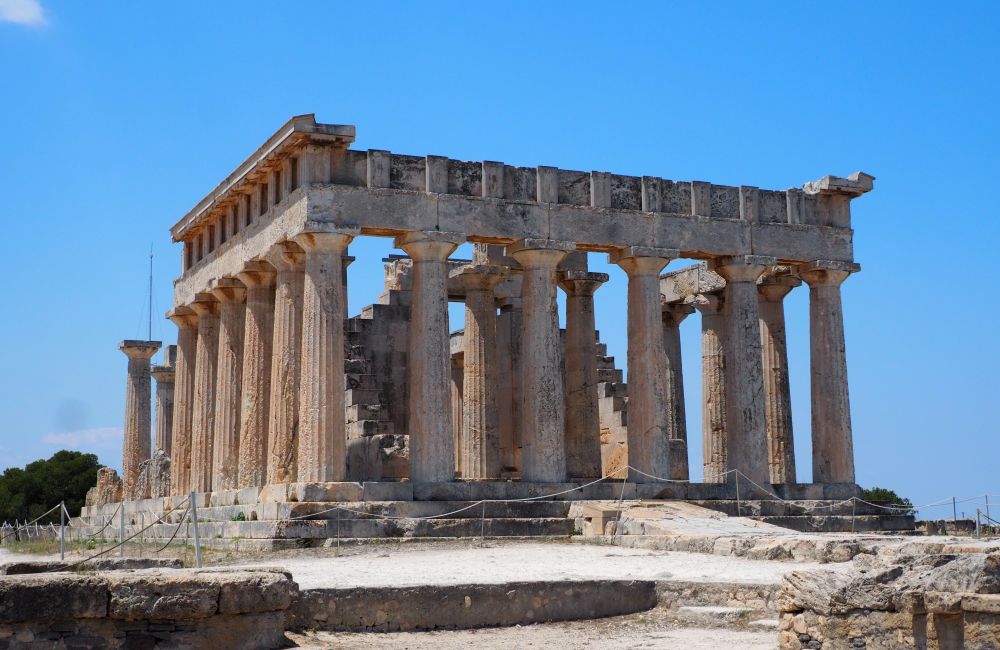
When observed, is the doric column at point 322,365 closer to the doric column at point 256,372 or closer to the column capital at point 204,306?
the doric column at point 256,372

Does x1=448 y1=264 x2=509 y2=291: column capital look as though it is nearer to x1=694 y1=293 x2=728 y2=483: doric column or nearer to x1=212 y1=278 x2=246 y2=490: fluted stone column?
x1=212 y1=278 x2=246 y2=490: fluted stone column

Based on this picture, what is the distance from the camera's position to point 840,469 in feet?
109

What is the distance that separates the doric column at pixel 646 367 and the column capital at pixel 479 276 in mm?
3849

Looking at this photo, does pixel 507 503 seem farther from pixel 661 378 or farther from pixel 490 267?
pixel 490 267

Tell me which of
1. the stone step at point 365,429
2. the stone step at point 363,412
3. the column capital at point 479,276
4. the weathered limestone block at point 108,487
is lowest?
the weathered limestone block at point 108,487

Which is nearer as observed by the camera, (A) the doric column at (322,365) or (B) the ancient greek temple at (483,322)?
(A) the doric column at (322,365)

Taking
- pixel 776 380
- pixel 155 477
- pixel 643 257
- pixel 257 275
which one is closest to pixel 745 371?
pixel 776 380

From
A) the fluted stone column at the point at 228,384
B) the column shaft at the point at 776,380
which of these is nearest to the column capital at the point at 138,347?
the fluted stone column at the point at 228,384

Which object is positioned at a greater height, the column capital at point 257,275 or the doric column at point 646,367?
the column capital at point 257,275

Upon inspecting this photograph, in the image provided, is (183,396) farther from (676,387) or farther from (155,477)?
(676,387)

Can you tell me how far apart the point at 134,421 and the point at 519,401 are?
18.0 meters

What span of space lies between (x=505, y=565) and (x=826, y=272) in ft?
52.6

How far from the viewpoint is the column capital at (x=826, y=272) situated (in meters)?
33.3

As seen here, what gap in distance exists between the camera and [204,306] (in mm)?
36062
